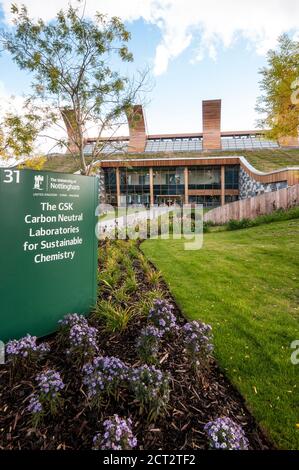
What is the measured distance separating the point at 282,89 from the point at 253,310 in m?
9.99

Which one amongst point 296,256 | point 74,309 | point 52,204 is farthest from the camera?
point 296,256

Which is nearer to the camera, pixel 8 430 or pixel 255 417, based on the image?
pixel 8 430

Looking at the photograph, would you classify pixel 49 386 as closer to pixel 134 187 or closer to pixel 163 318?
pixel 163 318

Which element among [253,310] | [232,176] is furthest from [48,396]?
[232,176]

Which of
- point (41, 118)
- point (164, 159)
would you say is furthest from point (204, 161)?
point (41, 118)

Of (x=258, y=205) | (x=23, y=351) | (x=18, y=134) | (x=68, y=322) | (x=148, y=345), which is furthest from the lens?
(x=258, y=205)

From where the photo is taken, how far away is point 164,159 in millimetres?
36219

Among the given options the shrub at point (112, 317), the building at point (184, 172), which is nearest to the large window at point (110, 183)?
the building at point (184, 172)

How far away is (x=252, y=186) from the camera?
27094 mm

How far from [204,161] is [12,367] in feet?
119

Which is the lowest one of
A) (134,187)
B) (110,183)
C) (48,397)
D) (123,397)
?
(123,397)
